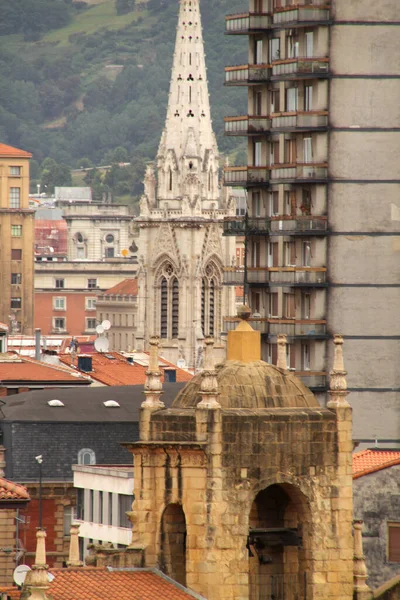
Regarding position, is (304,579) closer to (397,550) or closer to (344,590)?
(344,590)

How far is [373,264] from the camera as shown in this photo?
10388cm

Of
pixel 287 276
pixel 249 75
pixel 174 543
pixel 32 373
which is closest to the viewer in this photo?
pixel 174 543

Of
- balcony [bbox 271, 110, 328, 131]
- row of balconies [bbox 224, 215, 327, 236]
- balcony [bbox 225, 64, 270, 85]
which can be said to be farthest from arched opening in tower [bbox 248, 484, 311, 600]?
balcony [bbox 225, 64, 270, 85]

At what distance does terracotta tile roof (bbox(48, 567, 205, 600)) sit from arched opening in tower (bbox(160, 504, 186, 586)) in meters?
0.26

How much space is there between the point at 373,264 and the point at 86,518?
1955cm

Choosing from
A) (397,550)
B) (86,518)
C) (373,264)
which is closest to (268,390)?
(397,550)

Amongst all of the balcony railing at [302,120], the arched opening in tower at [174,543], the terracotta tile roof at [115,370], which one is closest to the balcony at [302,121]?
the balcony railing at [302,120]

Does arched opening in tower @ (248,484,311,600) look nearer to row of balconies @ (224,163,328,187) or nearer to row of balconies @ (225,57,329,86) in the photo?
row of balconies @ (225,57,329,86)

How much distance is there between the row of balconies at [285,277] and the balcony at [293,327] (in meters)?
1.55

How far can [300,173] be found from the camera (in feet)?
356

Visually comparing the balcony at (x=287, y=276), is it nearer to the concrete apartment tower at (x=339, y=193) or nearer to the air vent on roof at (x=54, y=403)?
the concrete apartment tower at (x=339, y=193)

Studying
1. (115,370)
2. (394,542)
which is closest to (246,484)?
(394,542)

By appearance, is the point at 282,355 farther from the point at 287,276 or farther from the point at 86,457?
the point at 287,276

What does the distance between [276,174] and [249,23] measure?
6.87 meters
